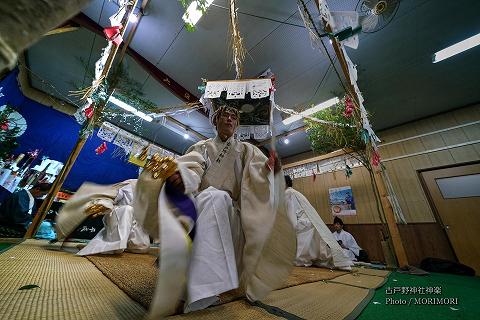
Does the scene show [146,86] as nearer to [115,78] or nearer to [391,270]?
[115,78]

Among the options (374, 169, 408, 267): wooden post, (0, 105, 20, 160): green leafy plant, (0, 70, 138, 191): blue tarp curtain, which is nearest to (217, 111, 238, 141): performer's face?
(374, 169, 408, 267): wooden post

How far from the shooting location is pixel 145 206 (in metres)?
0.87

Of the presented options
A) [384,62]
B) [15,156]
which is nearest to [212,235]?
[384,62]

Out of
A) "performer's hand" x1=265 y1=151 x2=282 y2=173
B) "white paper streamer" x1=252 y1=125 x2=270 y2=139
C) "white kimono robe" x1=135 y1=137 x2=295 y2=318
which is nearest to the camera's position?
"white kimono robe" x1=135 y1=137 x2=295 y2=318

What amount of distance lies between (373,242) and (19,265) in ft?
22.5

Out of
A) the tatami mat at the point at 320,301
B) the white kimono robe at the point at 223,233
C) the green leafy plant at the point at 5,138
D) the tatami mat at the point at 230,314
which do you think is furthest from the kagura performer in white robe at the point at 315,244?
the green leafy plant at the point at 5,138

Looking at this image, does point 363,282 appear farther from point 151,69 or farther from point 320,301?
point 151,69

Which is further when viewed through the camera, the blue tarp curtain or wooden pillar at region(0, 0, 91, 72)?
the blue tarp curtain

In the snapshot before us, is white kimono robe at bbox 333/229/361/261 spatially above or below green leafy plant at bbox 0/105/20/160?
below

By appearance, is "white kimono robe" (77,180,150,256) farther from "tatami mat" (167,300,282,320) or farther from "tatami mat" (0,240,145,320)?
"tatami mat" (167,300,282,320)

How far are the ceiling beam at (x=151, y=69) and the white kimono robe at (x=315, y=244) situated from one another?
3.66 meters

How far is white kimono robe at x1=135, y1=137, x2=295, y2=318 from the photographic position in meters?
0.67

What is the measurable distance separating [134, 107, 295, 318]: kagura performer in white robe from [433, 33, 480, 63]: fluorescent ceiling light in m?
4.92

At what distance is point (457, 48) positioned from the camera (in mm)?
3525
